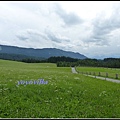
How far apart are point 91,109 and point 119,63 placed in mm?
158989

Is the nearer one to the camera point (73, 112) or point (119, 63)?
point (73, 112)

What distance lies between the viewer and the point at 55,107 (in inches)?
334

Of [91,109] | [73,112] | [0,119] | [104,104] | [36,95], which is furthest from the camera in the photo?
[36,95]

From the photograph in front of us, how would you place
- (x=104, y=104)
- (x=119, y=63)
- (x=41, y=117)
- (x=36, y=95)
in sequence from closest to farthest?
1. (x=41, y=117)
2. (x=104, y=104)
3. (x=36, y=95)
4. (x=119, y=63)

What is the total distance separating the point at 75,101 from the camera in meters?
9.56

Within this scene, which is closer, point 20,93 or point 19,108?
point 19,108

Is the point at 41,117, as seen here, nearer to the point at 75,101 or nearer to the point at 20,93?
the point at 75,101

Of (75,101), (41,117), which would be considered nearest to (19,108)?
(41,117)

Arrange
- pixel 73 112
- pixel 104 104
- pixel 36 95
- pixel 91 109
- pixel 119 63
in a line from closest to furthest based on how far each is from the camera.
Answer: pixel 73 112, pixel 91 109, pixel 104 104, pixel 36 95, pixel 119 63

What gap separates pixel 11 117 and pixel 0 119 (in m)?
0.52

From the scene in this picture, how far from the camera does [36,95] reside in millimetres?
10406

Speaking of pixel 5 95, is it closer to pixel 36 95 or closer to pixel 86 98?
pixel 36 95

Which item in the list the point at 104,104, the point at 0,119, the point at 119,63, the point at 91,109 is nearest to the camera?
the point at 0,119

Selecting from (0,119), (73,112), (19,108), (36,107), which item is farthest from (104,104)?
(0,119)
